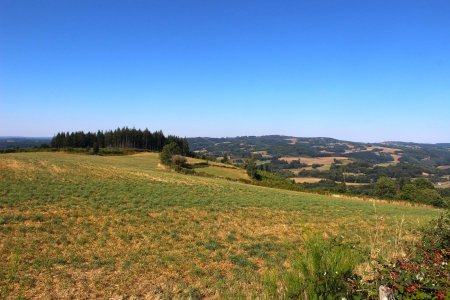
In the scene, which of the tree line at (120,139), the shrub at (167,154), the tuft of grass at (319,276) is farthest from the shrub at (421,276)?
the tree line at (120,139)

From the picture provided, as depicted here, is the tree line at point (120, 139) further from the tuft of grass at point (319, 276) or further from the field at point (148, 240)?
the tuft of grass at point (319, 276)

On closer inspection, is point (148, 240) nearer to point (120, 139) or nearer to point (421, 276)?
point (421, 276)

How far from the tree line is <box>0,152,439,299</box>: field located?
87.8 meters

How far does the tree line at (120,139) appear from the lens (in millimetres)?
108713

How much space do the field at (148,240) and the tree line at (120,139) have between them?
8784cm

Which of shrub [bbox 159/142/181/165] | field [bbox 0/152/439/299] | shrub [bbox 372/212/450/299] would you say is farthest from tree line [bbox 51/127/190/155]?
shrub [bbox 372/212/450/299]

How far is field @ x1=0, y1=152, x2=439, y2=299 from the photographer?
8.28 meters

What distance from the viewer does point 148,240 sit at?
1323cm

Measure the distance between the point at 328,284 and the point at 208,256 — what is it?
812 centimetres

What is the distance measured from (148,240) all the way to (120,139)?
111 meters

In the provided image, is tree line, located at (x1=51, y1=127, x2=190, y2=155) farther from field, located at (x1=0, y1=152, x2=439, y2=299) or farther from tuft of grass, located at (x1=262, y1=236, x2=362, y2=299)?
tuft of grass, located at (x1=262, y1=236, x2=362, y2=299)

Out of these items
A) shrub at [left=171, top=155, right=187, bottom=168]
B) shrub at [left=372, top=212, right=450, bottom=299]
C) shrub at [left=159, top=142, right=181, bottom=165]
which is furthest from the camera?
shrub at [left=171, top=155, right=187, bottom=168]

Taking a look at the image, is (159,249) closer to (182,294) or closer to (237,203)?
(182,294)

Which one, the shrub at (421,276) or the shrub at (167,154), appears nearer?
the shrub at (421,276)
